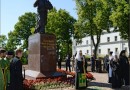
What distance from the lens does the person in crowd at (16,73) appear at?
9.26 metres

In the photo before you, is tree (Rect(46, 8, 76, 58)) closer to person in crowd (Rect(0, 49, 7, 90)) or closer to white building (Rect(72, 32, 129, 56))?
white building (Rect(72, 32, 129, 56))

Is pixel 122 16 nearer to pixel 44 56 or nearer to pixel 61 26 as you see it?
pixel 61 26

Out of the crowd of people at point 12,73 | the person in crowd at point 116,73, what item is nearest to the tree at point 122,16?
the person in crowd at point 116,73

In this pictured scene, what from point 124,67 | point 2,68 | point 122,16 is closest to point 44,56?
point 124,67

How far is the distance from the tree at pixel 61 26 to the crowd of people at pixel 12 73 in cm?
4302

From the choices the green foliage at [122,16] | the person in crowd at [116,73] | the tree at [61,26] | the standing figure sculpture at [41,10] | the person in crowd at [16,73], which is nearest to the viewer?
the person in crowd at [16,73]

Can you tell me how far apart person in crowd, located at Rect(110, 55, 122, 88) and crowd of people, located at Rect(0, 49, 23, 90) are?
6402mm

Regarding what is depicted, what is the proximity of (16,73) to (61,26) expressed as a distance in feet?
146

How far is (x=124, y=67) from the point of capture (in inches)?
596

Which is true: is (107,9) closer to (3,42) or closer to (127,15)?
(127,15)

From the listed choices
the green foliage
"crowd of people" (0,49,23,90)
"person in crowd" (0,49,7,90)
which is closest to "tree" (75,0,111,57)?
the green foliage

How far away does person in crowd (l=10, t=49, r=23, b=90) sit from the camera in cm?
926

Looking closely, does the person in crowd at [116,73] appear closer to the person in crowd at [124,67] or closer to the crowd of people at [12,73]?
the person in crowd at [124,67]

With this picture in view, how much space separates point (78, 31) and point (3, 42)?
116 ft
